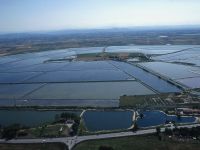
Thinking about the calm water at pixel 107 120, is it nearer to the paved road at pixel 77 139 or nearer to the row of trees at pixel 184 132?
the paved road at pixel 77 139

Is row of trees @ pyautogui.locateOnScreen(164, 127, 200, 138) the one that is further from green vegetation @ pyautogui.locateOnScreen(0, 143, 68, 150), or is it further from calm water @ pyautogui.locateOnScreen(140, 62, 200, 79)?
calm water @ pyautogui.locateOnScreen(140, 62, 200, 79)

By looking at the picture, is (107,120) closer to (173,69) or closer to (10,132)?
(10,132)

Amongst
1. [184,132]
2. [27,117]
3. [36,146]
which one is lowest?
[27,117]

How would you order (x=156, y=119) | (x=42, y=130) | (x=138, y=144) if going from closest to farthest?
(x=138, y=144), (x=42, y=130), (x=156, y=119)

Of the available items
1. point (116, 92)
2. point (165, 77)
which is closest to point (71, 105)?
point (116, 92)

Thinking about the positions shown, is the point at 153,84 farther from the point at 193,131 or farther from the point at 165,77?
the point at 193,131

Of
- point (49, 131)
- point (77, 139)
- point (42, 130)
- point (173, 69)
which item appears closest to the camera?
point (77, 139)

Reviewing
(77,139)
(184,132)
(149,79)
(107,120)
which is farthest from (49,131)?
(149,79)

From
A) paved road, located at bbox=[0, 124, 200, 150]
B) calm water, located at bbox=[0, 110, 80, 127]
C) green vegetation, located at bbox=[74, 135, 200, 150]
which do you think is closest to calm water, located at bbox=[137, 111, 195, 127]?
paved road, located at bbox=[0, 124, 200, 150]
